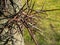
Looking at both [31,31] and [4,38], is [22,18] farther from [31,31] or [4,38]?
[4,38]

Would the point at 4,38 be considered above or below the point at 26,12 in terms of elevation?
below

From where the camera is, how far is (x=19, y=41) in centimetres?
191

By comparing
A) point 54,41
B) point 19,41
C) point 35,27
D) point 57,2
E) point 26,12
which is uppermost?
point 26,12

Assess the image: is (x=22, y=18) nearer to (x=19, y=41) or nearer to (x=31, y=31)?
(x=31, y=31)

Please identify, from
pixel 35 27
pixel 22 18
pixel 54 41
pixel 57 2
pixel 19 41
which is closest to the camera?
pixel 22 18

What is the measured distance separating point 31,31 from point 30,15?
0.11 metres

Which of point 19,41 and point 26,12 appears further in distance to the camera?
point 19,41

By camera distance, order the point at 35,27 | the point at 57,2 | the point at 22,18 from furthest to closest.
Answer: the point at 57,2, the point at 35,27, the point at 22,18

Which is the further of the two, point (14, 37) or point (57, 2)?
point (57, 2)

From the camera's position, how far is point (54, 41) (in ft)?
16.9

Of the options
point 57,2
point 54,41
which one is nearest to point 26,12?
point 54,41

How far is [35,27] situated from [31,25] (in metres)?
0.07

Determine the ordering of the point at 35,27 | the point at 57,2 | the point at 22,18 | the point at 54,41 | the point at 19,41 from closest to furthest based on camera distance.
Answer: the point at 22,18, the point at 35,27, the point at 19,41, the point at 54,41, the point at 57,2

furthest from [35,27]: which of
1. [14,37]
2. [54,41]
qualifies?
[54,41]
